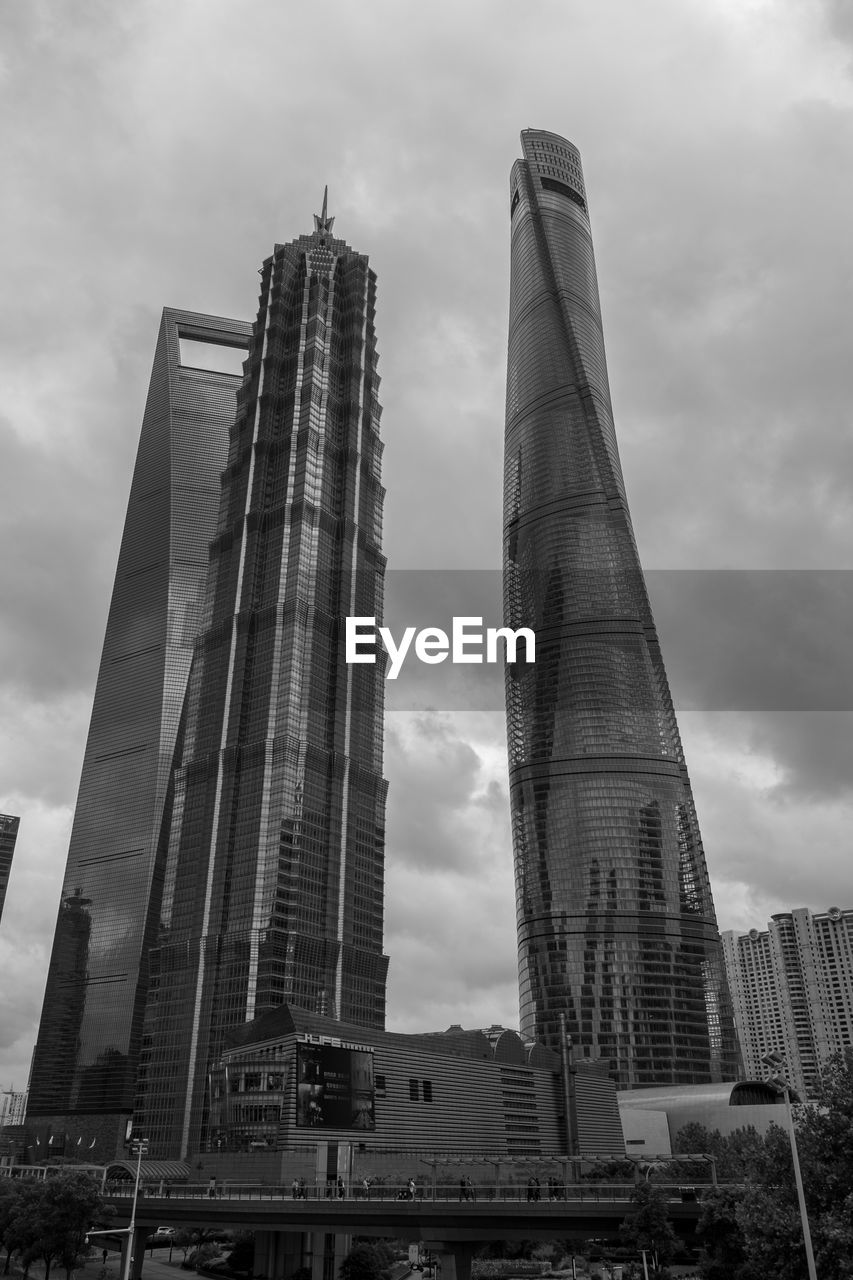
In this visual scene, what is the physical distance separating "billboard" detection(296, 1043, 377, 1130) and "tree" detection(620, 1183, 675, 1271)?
201 ft

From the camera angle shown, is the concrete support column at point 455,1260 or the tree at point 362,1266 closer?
the concrete support column at point 455,1260

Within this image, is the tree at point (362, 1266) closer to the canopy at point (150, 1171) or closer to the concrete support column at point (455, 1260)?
the canopy at point (150, 1171)

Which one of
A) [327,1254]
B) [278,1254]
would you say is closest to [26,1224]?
[327,1254]

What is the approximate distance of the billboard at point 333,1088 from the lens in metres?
120


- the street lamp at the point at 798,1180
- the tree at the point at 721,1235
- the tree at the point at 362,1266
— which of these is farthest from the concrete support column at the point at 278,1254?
the street lamp at the point at 798,1180

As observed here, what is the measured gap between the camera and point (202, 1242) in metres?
131

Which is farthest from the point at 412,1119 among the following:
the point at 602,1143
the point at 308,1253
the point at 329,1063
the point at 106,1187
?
the point at 602,1143

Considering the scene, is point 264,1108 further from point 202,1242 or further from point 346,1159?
point 202,1242

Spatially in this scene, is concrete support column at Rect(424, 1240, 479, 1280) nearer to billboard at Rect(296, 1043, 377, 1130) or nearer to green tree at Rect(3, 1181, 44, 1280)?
green tree at Rect(3, 1181, 44, 1280)

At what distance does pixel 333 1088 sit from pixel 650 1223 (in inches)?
2590

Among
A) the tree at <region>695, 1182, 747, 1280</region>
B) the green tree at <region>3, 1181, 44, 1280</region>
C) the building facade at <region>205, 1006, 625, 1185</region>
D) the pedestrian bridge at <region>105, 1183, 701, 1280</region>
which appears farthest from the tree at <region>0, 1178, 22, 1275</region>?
the tree at <region>695, 1182, 747, 1280</region>

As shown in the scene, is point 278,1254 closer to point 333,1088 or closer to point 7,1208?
point 333,1088

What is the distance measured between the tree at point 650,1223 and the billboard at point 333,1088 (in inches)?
2416

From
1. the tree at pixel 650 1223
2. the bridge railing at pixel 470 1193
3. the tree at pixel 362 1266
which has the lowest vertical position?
the tree at pixel 362 1266
